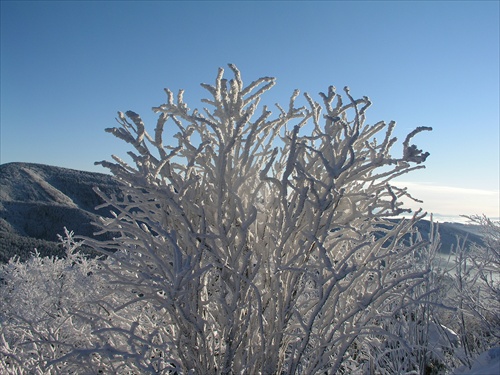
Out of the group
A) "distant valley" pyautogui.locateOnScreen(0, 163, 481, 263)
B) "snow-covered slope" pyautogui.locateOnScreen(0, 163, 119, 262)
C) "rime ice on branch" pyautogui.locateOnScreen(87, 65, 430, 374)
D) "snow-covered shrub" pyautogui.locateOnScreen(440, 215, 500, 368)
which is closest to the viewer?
"rime ice on branch" pyautogui.locateOnScreen(87, 65, 430, 374)

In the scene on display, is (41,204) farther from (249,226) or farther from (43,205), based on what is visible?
(249,226)

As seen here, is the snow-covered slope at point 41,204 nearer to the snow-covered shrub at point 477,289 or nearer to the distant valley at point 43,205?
the distant valley at point 43,205

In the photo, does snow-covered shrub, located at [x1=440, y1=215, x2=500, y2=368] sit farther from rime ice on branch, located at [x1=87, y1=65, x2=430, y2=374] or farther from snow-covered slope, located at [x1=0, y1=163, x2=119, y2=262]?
snow-covered slope, located at [x1=0, y1=163, x2=119, y2=262]

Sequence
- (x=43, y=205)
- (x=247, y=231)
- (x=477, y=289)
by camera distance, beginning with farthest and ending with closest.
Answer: (x=43, y=205) → (x=477, y=289) → (x=247, y=231)

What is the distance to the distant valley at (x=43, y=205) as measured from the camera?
49619 mm

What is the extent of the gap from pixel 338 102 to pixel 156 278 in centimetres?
168

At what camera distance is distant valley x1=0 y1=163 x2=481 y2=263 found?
49.6 m

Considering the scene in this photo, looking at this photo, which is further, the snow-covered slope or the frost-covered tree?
the snow-covered slope

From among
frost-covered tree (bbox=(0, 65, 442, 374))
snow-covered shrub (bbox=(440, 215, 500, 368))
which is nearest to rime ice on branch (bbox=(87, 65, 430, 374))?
frost-covered tree (bbox=(0, 65, 442, 374))

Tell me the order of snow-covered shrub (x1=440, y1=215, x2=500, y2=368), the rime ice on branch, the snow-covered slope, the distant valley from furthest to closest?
the snow-covered slope < the distant valley < snow-covered shrub (x1=440, y1=215, x2=500, y2=368) < the rime ice on branch

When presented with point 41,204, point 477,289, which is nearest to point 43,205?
point 41,204

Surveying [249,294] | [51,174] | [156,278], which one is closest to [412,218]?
[249,294]

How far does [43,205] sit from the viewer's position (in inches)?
2623

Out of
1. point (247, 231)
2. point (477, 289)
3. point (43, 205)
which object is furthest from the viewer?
point (43, 205)
